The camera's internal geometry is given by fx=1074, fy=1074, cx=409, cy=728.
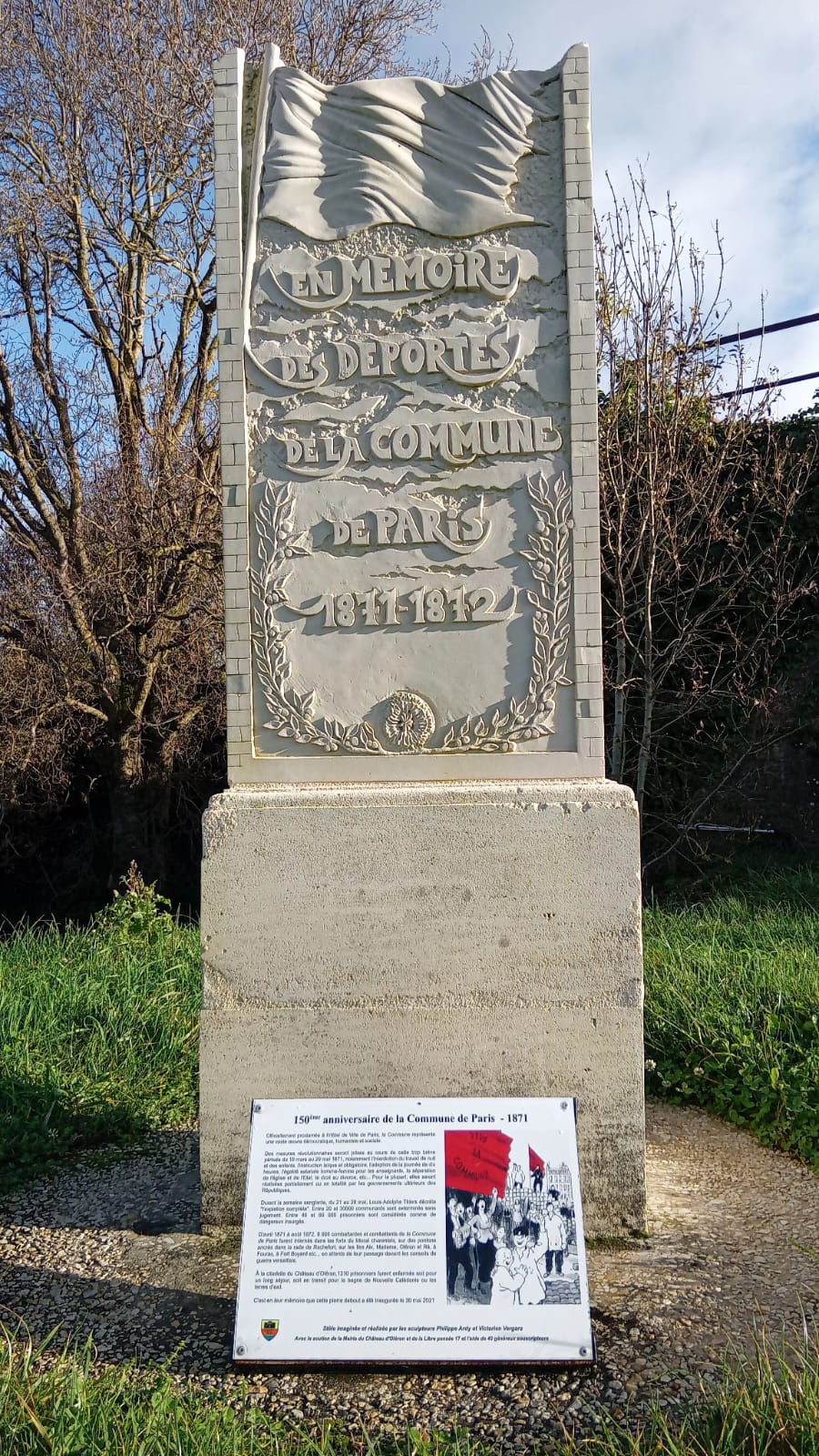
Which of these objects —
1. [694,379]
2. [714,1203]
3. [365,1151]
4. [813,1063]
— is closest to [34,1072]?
[365,1151]

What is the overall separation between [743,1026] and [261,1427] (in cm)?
293

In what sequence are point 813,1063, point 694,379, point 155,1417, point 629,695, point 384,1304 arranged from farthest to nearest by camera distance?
1. point 629,695
2. point 694,379
3. point 813,1063
4. point 384,1304
5. point 155,1417

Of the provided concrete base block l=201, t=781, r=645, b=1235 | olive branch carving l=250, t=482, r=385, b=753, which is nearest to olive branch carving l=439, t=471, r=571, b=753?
concrete base block l=201, t=781, r=645, b=1235

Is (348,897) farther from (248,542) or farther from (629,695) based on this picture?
(629,695)

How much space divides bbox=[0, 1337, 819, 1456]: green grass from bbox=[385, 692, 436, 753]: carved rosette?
1814 mm

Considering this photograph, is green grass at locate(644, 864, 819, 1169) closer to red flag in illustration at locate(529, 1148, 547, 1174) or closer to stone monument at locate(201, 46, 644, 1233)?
stone monument at locate(201, 46, 644, 1233)

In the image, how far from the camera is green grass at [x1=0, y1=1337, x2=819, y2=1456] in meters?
2.03

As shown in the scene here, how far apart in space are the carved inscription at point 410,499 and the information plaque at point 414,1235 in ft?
3.94

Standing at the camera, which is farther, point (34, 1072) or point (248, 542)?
point (34, 1072)

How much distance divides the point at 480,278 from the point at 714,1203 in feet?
10.1

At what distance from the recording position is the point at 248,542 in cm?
347

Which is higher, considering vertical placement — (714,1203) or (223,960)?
(223,960)

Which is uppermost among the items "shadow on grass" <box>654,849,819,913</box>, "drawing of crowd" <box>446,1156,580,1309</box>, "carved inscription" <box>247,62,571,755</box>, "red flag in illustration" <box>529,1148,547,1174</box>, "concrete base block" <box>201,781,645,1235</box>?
"carved inscription" <box>247,62,571,755</box>

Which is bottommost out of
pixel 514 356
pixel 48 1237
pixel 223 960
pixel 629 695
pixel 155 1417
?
pixel 48 1237
